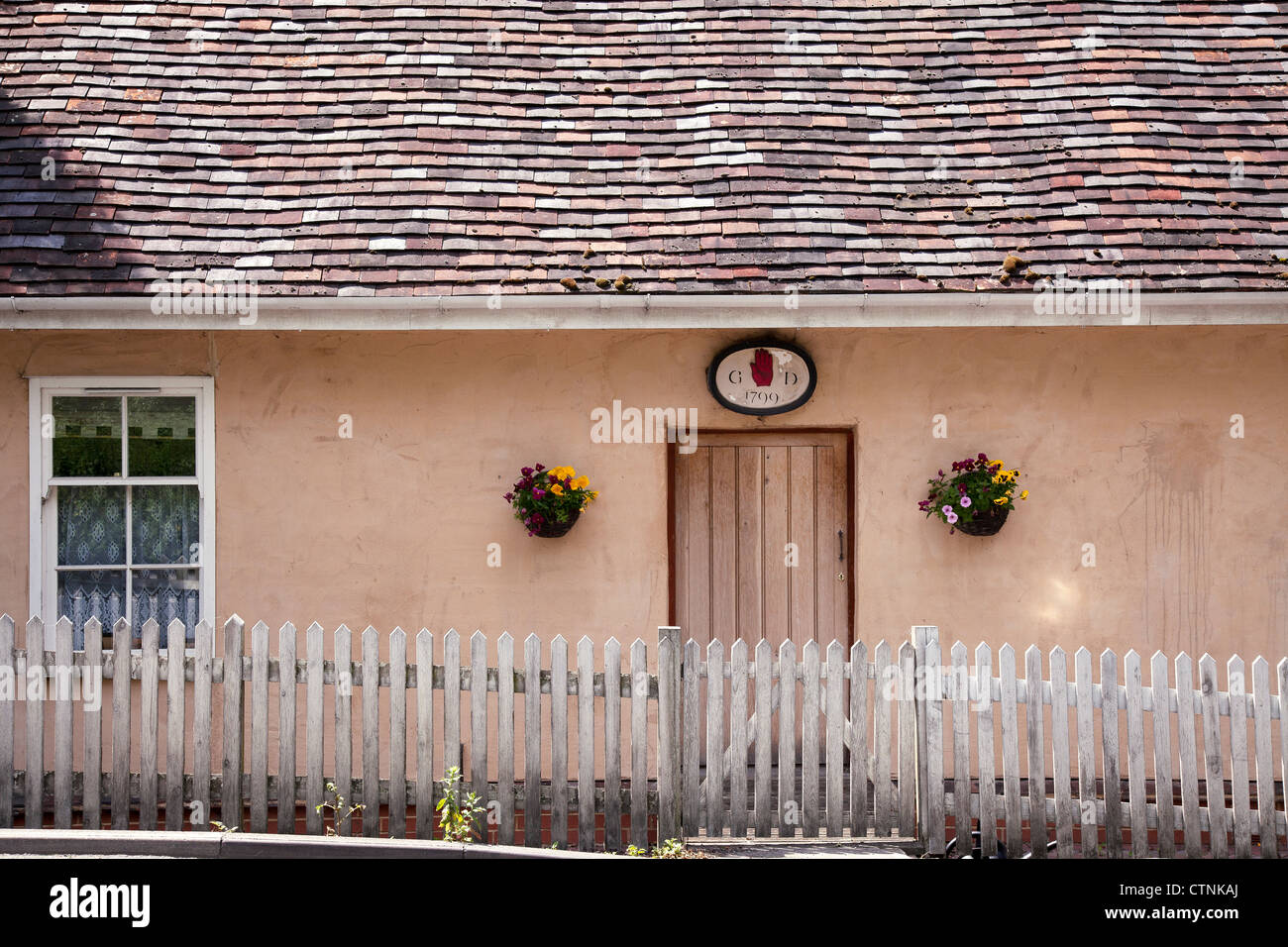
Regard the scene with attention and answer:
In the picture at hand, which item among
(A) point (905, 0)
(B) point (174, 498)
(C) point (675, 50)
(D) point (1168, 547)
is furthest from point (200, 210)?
(D) point (1168, 547)

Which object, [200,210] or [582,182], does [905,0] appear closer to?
[582,182]

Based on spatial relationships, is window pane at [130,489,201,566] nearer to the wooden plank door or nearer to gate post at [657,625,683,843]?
the wooden plank door

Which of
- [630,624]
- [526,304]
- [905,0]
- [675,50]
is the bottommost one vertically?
[630,624]

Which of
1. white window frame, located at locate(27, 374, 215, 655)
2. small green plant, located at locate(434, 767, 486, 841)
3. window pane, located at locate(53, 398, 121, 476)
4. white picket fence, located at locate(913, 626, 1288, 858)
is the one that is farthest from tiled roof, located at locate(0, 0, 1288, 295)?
small green plant, located at locate(434, 767, 486, 841)

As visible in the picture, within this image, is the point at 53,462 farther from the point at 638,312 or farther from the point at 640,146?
the point at 640,146

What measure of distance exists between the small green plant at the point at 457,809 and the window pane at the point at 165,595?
234cm

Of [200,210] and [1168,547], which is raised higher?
[200,210]

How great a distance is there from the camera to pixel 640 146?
7840 mm

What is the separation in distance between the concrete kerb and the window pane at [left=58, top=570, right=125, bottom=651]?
87.4 inches

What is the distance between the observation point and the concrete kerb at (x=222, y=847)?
5180 mm

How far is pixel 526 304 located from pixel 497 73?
2.39m

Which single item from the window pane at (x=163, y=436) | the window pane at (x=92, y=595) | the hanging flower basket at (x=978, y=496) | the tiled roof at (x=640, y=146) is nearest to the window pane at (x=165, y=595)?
the window pane at (x=92, y=595)

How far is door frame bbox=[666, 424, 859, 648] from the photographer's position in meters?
7.47

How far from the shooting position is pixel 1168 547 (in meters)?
7.36
